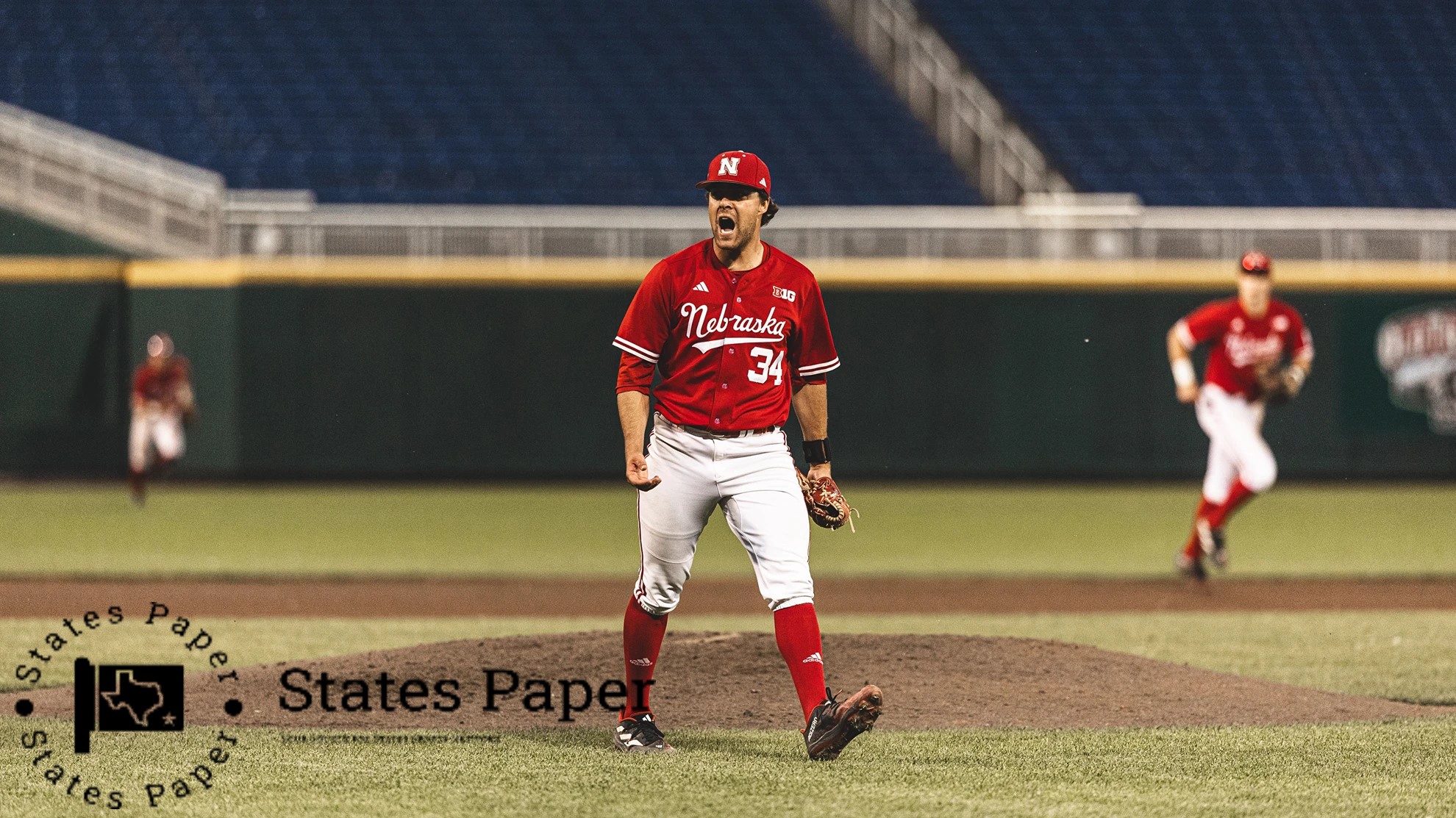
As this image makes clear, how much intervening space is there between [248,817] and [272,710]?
5.23 ft

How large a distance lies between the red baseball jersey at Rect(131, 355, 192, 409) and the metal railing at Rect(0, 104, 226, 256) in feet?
7.60

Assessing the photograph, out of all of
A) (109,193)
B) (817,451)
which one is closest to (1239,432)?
(817,451)

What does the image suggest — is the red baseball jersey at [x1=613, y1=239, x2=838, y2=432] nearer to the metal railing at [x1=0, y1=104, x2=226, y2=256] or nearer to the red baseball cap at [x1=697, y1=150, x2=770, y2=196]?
the red baseball cap at [x1=697, y1=150, x2=770, y2=196]

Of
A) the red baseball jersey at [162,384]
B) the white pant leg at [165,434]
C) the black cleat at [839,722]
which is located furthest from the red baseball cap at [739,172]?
the white pant leg at [165,434]

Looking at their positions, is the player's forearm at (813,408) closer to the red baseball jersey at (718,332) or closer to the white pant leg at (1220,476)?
the red baseball jersey at (718,332)

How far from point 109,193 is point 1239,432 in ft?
45.0

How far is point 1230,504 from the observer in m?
11.3

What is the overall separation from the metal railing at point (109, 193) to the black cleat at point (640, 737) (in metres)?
15.3

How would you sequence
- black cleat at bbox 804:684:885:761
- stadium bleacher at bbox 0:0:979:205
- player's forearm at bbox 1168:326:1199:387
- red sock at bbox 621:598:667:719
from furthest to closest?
stadium bleacher at bbox 0:0:979:205
player's forearm at bbox 1168:326:1199:387
red sock at bbox 621:598:667:719
black cleat at bbox 804:684:885:761

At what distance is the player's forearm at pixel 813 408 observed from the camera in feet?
19.0

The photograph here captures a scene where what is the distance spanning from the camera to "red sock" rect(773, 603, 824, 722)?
18.0 ft

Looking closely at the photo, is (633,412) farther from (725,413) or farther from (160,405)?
(160,405)

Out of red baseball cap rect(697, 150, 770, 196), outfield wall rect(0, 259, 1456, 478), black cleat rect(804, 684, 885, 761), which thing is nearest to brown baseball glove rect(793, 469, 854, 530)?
black cleat rect(804, 684, 885, 761)

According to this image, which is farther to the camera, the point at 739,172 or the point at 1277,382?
the point at 1277,382
